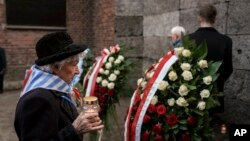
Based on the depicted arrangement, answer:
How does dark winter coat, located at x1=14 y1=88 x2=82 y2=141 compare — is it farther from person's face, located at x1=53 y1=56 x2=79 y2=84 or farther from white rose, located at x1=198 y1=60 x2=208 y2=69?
white rose, located at x1=198 y1=60 x2=208 y2=69

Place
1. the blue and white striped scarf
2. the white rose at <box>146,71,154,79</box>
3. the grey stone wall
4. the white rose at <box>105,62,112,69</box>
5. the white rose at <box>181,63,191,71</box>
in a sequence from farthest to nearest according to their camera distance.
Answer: the white rose at <box>105,62,112,69</box>, the grey stone wall, the white rose at <box>146,71,154,79</box>, the white rose at <box>181,63,191,71</box>, the blue and white striped scarf

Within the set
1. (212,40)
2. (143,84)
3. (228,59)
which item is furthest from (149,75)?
(228,59)

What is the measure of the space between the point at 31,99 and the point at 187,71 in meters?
1.65

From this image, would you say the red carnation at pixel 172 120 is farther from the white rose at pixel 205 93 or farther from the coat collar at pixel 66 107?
the coat collar at pixel 66 107

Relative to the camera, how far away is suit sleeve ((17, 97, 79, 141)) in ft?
6.59

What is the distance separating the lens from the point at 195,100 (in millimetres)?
3363

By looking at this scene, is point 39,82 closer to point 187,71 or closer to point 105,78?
point 187,71

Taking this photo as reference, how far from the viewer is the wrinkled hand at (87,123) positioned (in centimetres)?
201

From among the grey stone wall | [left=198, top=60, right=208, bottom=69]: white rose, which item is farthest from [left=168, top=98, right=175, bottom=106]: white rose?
the grey stone wall

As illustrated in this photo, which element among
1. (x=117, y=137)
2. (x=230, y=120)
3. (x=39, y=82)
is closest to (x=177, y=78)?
(x=39, y=82)

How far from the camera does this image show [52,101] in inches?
82.4

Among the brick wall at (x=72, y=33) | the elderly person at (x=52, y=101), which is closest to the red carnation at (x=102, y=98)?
the elderly person at (x=52, y=101)

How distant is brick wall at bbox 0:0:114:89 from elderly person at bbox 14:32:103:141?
29.6ft

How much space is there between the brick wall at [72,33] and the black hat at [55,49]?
901cm
